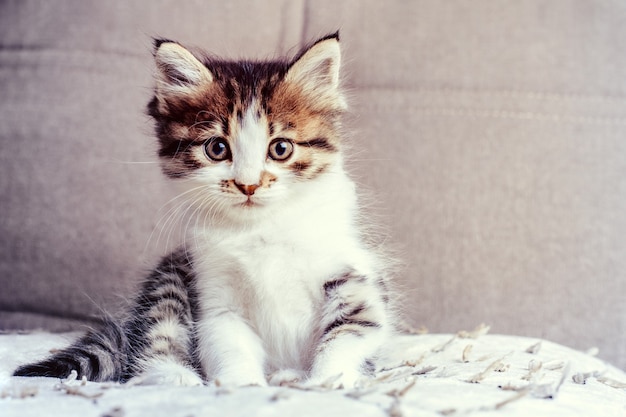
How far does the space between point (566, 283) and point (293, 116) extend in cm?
102

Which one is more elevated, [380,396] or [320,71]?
[320,71]

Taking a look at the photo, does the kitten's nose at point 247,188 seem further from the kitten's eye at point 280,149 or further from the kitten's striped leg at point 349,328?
the kitten's striped leg at point 349,328

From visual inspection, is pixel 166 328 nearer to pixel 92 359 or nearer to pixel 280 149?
pixel 92 359

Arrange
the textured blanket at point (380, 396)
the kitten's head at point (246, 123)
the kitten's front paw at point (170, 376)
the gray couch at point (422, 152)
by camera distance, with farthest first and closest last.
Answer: the gray couch at point (422, 152) < the kitten's head at point (246, 123) < the kitten's front paw at point (170, 376) < the textured blanket at point (380, 396)

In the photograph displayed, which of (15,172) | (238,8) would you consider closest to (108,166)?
(15,172)

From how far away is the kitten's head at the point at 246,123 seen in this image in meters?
1.05

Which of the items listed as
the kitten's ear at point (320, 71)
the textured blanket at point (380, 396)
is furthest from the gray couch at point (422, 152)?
the textured blanket at point (380, 396)

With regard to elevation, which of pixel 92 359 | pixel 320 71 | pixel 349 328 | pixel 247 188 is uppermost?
pixel 320 71

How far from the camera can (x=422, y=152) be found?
1.81 m

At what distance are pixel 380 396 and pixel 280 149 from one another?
462mm

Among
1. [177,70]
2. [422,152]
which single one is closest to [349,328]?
[177,70]

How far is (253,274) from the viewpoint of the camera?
3.58 feet

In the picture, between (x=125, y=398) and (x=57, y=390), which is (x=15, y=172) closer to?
(x=57, y=390)

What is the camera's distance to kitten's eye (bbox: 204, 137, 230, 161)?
1075 millimetres
